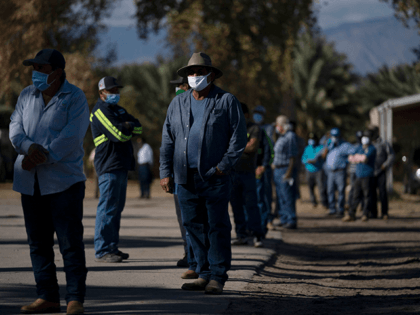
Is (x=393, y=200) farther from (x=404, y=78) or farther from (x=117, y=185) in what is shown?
(x=404, y=78)

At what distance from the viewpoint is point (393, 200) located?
74.7ft

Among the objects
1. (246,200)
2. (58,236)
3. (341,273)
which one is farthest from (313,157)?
(58,236)

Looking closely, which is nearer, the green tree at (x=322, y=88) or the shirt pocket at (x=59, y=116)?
the shirt pocket at (x=59, y=116)

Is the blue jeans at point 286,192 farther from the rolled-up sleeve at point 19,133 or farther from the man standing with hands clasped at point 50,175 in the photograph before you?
the rolled-up sleeve at point 19,133

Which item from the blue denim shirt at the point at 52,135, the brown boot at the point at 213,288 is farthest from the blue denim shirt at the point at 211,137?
the blue denim shirt at the point at 52,135

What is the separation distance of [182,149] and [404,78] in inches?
1777

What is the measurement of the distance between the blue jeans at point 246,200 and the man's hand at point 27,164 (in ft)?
15.4

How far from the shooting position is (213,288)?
5.88 meters

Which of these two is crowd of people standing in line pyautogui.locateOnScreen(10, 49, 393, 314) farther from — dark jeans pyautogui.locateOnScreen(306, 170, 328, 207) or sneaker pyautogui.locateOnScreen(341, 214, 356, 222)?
dark jeans pyautogui.locateOnScreen(306, 170, 328, 207)

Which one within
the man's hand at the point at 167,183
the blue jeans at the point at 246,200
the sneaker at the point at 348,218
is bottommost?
the sneaker at the point at 348,218

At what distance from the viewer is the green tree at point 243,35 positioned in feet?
85.8

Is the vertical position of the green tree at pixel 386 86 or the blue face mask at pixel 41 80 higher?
the green tree at pixel 386 86

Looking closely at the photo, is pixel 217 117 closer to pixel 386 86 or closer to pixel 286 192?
pixel 286 192

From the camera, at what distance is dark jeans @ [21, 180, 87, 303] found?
4.96m
